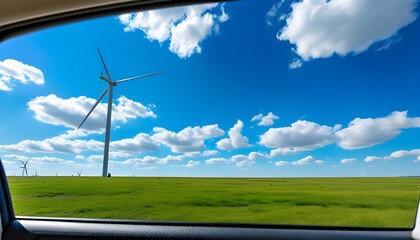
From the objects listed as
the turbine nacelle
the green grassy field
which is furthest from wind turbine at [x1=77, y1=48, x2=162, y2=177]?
the green grassy field

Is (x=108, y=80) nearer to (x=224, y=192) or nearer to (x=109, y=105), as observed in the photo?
(x=109, y=105)

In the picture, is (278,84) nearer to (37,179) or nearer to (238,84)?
(238,84)

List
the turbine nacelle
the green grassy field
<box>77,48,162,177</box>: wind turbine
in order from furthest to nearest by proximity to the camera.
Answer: the turbine nacelle → <box>77,48,162,177</box>: wind turbine → the green grassy field

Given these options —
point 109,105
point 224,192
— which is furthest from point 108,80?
point 224,192

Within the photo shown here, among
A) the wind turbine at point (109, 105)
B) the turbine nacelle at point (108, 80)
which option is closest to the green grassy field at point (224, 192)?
the wind turbine at point (109, 105)

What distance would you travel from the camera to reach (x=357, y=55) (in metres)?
7.63

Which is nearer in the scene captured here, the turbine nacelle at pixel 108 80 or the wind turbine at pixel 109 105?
the wind turbine at pixel 109 105

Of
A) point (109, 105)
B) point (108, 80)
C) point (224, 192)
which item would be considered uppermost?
point (108, 80)

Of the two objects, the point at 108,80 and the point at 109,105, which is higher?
the point at 108,80

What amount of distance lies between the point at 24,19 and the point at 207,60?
7.45 m

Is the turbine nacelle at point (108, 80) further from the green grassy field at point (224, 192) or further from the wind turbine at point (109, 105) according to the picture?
the green grassy field at point (224, 192)

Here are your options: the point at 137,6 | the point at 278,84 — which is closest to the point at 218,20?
the point at 278,84

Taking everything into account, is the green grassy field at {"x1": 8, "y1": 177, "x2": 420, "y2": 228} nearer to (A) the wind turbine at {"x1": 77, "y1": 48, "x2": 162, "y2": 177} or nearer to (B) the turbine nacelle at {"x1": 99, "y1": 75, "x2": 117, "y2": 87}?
(A) the wind turbine at {"x1": 77, "y1": 48, "x2": 162, "y2": 177}

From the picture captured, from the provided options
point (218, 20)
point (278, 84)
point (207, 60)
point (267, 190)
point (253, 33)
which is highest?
point (218, 20)
